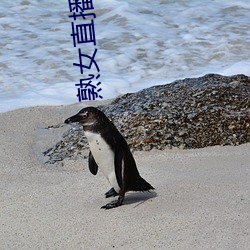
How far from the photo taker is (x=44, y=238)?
3516 millimetres

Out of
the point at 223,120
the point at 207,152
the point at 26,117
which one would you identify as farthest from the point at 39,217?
the point at 26,117

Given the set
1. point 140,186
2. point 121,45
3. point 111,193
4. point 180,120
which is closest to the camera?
point 140,186

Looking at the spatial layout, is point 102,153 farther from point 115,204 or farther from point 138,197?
point 138,197

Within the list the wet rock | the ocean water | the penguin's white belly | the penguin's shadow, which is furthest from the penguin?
the ocean water

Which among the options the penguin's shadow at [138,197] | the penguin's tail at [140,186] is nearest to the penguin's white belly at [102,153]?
the penguin's tail at [140,186]

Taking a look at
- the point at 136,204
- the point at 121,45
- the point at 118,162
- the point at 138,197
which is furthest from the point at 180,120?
the point at 121,45

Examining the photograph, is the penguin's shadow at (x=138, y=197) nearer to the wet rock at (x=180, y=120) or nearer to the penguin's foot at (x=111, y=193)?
the penguin's foot at (x=111, y=193)

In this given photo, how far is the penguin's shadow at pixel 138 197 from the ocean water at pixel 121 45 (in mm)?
2832

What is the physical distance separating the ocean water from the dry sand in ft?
7.30

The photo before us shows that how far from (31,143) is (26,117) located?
0.74m

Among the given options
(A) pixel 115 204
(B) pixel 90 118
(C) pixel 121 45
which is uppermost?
(B) pixel 90 118

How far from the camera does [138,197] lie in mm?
3982

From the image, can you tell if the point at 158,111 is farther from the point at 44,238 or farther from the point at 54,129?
the point at 44,238

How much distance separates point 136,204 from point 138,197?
0.47 feet
